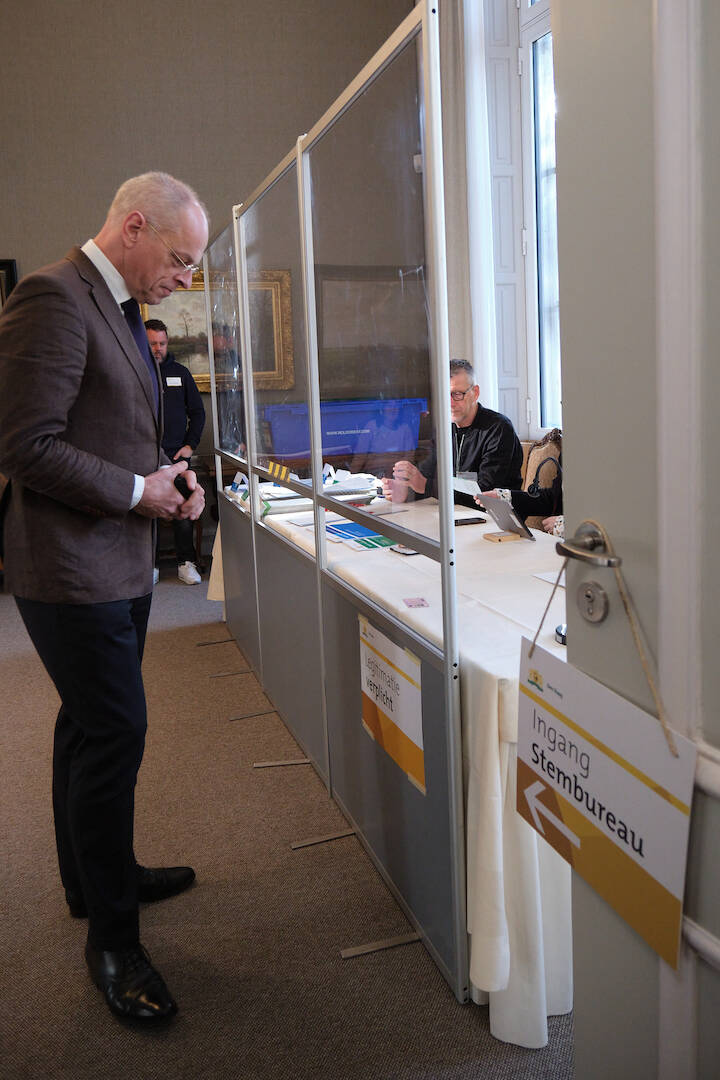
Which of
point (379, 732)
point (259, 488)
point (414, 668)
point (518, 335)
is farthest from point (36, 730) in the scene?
point (518, 335)

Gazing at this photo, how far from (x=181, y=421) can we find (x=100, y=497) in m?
4.93

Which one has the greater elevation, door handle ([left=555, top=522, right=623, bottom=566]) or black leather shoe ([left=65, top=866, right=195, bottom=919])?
door handle ([left=555, top=522, right=623, bottom=566])

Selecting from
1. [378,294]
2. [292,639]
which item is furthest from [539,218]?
[378,294]

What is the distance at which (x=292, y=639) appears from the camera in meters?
3.21

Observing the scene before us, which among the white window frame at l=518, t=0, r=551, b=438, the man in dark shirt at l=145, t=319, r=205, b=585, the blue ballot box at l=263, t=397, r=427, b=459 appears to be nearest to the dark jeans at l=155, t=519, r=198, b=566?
the man in dark shirt at l=145, t=319, r=205, b=585

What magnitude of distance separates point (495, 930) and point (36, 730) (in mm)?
2459

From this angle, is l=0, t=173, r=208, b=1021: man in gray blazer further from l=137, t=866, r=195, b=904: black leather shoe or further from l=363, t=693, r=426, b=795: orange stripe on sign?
l=363, t=693, r=426, b=795: orange stripe on sign

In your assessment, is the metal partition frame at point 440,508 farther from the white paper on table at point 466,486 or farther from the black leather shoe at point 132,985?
the white paper on table at point 466,486

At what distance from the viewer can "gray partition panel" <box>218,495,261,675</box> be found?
3988 millimetres

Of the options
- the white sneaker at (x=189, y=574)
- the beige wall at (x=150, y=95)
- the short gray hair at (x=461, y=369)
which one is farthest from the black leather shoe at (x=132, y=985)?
the beige wall at (x=150, y=95)

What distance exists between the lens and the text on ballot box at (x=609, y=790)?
0.98 metres

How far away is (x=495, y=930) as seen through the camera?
1.74 m

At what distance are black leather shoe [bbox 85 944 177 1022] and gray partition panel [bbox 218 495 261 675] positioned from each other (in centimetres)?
202

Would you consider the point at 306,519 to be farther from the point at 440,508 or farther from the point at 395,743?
the point at 440,508
